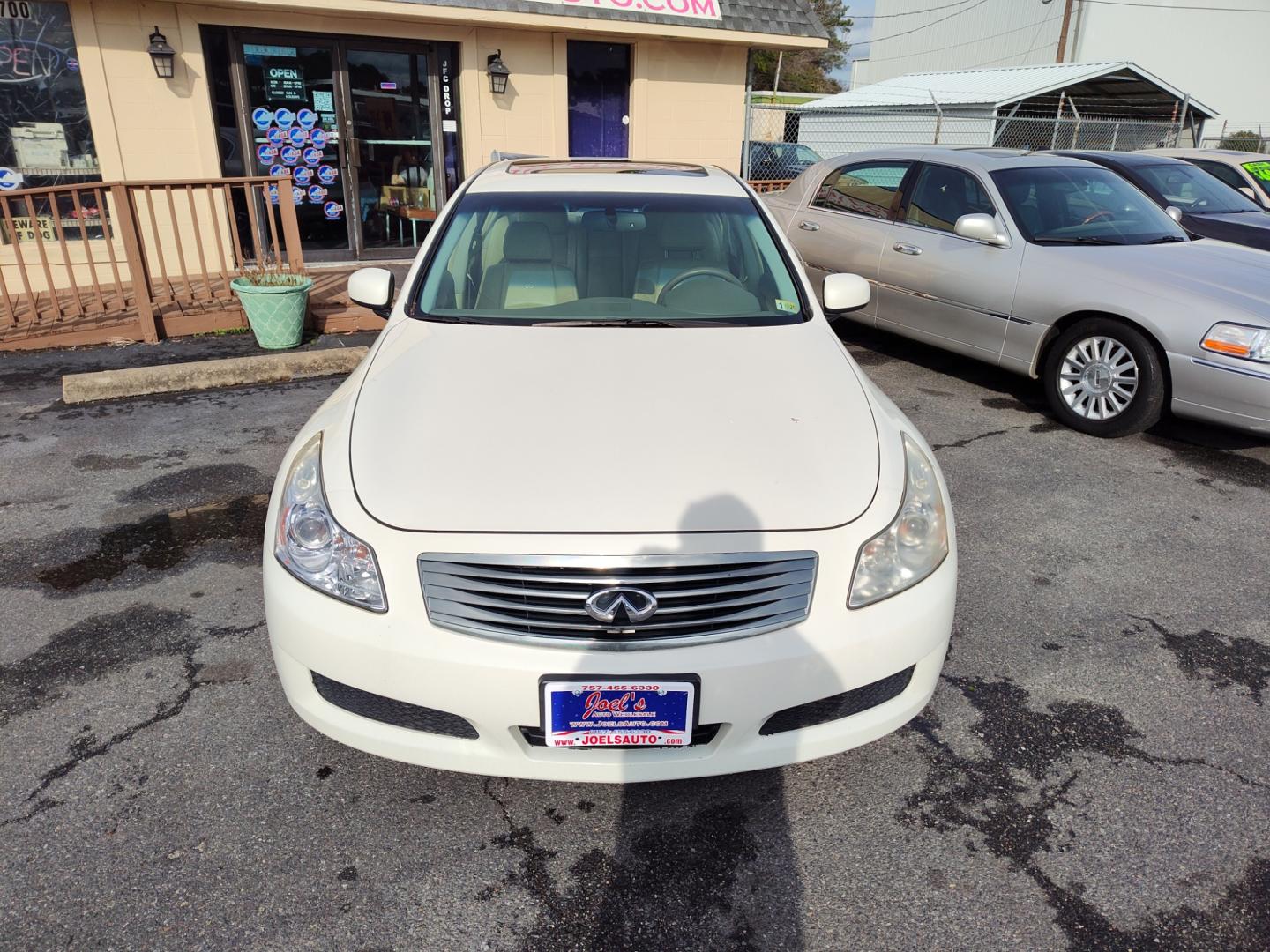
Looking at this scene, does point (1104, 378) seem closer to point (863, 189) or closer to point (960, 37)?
point (863, 189)

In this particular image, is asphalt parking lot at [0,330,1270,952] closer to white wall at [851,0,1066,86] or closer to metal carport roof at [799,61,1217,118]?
metal carport roof at [799,61,1217,118]

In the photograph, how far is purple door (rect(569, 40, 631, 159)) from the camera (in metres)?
10.1

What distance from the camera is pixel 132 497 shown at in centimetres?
419

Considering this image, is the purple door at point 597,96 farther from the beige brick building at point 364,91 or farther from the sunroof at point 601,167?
the sunroof at point 601,167

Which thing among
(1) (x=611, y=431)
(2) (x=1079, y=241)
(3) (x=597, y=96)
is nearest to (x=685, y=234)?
(1) (x=611, y=431)

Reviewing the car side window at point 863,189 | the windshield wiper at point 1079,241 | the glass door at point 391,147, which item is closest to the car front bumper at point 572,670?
the windshield wiper at point 1079,241

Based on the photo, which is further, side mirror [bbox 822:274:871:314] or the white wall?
the white wall

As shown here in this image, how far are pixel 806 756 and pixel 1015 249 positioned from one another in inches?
172

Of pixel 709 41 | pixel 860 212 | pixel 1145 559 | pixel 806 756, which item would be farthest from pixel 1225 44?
pixel 806 756

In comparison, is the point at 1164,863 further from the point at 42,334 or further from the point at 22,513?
the point at 42,334

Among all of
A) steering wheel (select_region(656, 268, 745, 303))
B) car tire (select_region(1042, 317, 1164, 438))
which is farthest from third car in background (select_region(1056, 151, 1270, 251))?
steering wheel (select_region(656, 268, 745, 303))

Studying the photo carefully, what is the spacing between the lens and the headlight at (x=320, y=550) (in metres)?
2.05

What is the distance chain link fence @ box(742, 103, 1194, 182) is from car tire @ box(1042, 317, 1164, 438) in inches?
474

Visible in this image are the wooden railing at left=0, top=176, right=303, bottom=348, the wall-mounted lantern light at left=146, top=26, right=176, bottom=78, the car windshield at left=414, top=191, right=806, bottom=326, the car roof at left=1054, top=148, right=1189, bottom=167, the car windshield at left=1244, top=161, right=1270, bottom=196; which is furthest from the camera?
the car windshield at left=1244, top=161, right=1270, bottom=196
